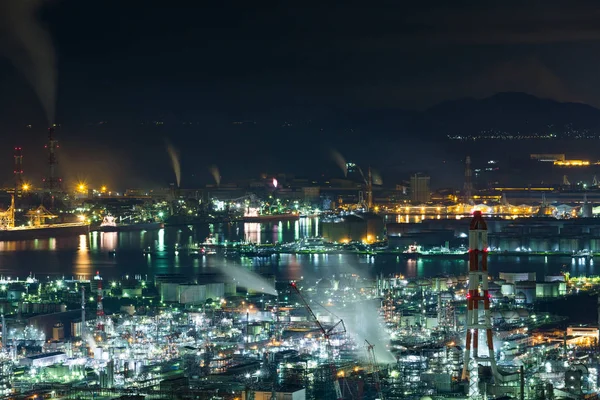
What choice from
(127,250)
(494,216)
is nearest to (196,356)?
(127,250)

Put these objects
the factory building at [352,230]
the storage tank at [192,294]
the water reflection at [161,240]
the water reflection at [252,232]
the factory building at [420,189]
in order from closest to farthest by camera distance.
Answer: the storage tank at [192,294], the water reflection at [161,240], the factory building at [352,230], the water reflection at [252,232], the factory building at [420,189]

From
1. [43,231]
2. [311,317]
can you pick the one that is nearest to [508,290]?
[311,317]

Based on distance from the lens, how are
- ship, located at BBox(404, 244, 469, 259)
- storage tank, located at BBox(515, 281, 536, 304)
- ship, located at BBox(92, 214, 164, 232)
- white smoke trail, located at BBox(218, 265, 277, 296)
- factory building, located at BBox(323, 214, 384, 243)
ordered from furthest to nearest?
ship, located at BBox(92, 214, 164, 232) → factory building, located at BBox(323, 214, 384, 243) → ship, located at BBox(404, 244, 469, 259) → white smoke trail, located at BBox(218, 265, 277, 296) → storage tank, located at BBox(515, 281, 536, 304)

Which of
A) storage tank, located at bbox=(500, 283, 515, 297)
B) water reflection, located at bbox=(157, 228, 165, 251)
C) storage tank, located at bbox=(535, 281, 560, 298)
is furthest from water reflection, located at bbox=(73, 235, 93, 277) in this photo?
storage tank, located at bbox=(535, 281, 560, 298)

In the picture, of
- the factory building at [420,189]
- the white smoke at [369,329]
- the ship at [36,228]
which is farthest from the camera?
the factory building at [420,189]

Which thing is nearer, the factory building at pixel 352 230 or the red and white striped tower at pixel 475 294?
the red and white striped tower at pixel 475 294

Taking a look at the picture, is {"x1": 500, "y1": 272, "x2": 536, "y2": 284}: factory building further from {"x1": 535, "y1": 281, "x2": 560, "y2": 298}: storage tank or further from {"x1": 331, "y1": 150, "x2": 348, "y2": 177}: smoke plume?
{"x1": 331, "y1": 150, "x2": 348, "y2": 177}: smoke plume

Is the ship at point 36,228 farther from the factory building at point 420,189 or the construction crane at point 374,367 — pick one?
the construction crane at point 374,367

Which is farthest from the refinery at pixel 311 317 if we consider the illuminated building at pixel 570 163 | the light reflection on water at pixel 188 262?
the illuminated building at pixel 570 163
